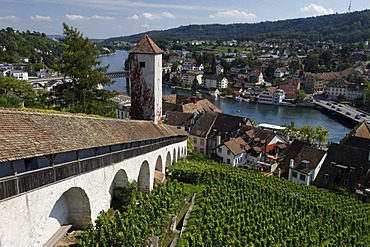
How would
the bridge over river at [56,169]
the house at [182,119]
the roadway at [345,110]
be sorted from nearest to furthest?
the bridge over river at [56,169] → the house at [182,119] → the roadway at [345,110]

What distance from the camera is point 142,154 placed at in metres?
17.8

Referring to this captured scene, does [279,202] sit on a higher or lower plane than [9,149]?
lower

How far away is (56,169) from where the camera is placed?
10539 millimetres

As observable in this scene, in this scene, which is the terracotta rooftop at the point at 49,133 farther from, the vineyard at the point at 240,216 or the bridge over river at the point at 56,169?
the vineyard at the point at 240,216

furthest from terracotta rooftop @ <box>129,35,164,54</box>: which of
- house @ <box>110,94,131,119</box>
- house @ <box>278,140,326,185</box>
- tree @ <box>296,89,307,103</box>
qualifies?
tree @ <box>296,89,307,103</box>

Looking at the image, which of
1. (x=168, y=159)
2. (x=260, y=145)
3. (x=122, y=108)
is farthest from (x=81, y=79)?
(x=122, y=108)

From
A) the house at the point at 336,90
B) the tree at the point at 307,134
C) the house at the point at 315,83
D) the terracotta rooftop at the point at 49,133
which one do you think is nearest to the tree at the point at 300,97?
the house at the point at 336,90

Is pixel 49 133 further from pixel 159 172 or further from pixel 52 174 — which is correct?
pixel 159 172

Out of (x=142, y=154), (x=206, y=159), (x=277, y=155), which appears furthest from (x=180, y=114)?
(x=142, y=154)

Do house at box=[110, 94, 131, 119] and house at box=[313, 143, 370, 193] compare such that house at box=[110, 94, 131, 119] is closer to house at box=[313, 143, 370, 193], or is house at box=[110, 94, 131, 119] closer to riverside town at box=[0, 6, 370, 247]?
riverside town at box=[0, 6, 370, 247]

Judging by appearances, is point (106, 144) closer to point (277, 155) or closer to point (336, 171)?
point (336, 171)

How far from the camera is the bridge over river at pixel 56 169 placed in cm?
890

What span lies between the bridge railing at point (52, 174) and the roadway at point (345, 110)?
2172 inches

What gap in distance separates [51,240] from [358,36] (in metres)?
195
